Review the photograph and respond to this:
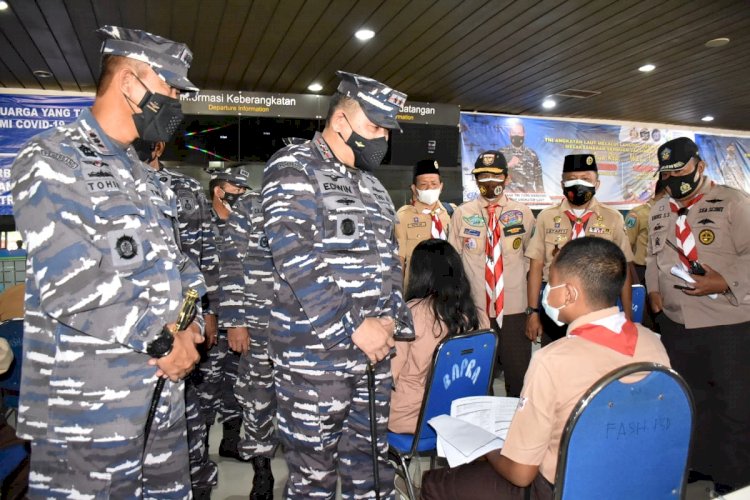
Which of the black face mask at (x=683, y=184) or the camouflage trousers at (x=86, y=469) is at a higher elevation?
the black face mask at (x=683, y=184)

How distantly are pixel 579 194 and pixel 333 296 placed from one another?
96.5 inches

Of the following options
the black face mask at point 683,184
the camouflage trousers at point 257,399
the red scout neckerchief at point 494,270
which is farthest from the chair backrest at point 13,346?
the black face mask at point 683,184

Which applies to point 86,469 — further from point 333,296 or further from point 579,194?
point 579,194

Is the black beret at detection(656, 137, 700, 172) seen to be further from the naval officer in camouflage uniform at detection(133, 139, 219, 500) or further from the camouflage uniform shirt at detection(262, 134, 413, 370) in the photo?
the naval officer in camouflage uniform at detection(133, 139, 219, 500)

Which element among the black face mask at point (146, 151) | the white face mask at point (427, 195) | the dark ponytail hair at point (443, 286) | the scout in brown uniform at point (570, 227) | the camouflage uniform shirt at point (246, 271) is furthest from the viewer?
the white face mask at point (427, 195)

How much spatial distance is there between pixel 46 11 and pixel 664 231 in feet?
15.0

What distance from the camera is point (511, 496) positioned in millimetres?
1533

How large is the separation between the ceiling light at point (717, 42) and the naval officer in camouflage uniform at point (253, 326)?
15.1 feet

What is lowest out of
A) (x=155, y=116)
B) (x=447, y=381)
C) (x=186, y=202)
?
(x=447, y=381)

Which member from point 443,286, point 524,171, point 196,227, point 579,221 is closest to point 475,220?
point 579,221

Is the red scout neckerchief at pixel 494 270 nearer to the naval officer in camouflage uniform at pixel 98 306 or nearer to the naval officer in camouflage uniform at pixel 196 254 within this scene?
the naval officer in camouflage uniform at pixel 196 254

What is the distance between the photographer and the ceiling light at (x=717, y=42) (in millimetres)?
4829

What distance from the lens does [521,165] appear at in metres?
7.16

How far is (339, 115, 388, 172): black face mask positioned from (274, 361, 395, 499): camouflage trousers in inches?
31.1
